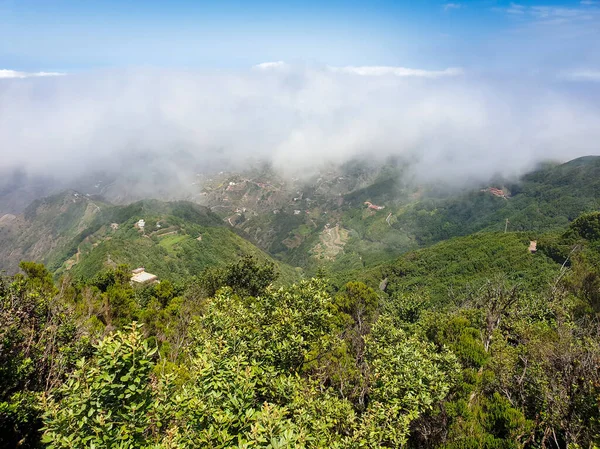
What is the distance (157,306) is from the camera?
57.3 m

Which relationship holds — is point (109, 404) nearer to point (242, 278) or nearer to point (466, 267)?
point (242, 278)

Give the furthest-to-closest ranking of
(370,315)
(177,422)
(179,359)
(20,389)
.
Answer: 1. (370,315)
2. (179,359)
3. (20,389)
4. (177,422)

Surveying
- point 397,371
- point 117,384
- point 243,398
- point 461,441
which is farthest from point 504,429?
point 117,384

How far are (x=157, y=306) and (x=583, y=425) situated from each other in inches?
2214

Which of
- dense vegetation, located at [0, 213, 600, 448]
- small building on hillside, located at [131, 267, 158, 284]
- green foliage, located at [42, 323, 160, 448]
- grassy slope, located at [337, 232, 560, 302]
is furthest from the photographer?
small building on hillside, located at [131, 267, 158, 284]

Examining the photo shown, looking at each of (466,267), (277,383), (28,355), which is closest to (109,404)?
(277,383)

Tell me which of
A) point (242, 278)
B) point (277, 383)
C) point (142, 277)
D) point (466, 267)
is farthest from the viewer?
point (466, 267)

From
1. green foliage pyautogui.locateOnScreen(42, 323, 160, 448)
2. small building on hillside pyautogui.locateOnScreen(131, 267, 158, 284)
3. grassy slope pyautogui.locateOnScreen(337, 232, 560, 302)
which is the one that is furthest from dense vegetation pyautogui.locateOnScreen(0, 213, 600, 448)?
grassy slope pyautogui.locateOnScreen(337, 232, 560, 302)

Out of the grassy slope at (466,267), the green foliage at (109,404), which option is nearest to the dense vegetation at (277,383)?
the green foliage at (109,404)

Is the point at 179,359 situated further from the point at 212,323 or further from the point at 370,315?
the point at 370,315

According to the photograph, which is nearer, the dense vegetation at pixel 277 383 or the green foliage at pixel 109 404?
the green foliage at pixel 109 404

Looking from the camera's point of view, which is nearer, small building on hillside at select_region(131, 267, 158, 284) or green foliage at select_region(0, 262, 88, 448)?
green foliage at select_region(0, 262, 88, 448)

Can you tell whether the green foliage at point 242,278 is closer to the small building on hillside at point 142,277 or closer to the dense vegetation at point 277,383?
the dense vegetation at point 277,383

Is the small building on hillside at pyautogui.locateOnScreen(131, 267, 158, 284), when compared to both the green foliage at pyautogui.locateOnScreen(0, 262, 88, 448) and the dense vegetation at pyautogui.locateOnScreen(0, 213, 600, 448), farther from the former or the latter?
the green foliage at pyautogui.locateOnScreen(0, 262, 88, 448)
